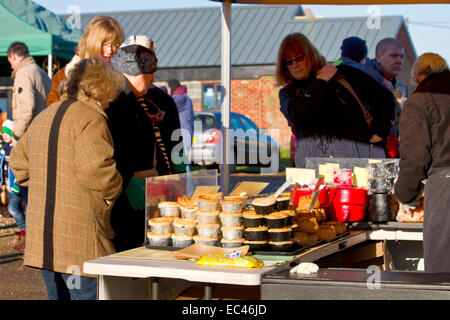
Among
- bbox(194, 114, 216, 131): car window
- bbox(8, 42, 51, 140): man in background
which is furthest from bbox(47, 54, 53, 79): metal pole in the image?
bbox(194, 114, 216, 131): car window

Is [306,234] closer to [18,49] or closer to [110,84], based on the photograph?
[110,84]

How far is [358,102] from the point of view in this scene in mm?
4715

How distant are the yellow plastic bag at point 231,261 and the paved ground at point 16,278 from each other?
10.2ft

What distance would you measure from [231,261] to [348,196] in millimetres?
1635

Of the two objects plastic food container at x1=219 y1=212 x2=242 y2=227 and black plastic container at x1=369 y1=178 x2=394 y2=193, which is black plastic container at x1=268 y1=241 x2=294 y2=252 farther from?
black plastic container at x1=369 y1=178 x2=394 y2=193

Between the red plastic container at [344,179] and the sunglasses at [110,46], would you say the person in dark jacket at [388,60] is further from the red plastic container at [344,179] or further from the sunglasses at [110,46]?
the sunglasses at [110,46]

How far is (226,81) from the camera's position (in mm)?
4762

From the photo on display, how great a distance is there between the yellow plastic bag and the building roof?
20.6 metres

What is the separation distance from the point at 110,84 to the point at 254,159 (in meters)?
13.0

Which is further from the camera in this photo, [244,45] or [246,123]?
[244,45]

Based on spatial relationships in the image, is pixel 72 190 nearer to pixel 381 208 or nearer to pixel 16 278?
pixel 381 208

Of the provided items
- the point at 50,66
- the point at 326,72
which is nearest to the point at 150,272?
the point at 326,72

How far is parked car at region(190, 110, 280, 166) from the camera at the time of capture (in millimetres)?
14633

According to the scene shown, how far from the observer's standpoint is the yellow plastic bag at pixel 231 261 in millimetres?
2623
